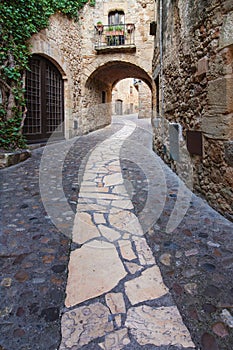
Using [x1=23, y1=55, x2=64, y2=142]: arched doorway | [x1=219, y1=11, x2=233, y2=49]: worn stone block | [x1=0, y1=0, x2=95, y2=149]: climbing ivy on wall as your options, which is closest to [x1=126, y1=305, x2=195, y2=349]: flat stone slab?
[x1=219, y1=11, x2=233, y2=49]: worn stone block

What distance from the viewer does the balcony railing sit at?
383 inches

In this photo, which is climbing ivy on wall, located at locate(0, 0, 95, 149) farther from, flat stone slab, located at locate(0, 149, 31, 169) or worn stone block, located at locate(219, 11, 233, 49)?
worn stone block, located at locate(219, 11, 233, 49)

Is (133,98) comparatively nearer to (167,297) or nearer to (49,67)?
(49,67)

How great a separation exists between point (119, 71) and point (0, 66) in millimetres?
7579

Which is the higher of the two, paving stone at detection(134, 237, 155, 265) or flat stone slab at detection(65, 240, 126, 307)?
paving stone at detection(134, 237, 155, 265)

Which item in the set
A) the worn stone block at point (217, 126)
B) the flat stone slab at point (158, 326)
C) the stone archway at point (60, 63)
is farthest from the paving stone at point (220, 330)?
the stone archway at point (60, 63)

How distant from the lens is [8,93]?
18.4 ft

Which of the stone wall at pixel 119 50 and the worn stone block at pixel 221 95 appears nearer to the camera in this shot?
the worn stone block at pixel 221 95

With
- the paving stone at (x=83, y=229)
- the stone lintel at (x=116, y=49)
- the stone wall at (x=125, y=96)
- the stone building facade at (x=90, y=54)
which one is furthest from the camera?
the stone wall at (x=125, y=96)

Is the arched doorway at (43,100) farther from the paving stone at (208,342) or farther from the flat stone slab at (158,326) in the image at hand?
the paving stone at (208,342)

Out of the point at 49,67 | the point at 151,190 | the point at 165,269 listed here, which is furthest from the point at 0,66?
the point at 165,269

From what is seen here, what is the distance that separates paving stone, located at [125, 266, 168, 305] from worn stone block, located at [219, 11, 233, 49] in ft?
7.13

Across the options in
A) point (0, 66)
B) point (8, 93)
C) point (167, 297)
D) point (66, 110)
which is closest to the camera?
point (167, 297)

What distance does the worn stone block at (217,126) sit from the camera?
254 cm
